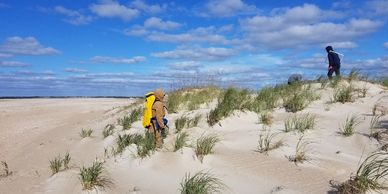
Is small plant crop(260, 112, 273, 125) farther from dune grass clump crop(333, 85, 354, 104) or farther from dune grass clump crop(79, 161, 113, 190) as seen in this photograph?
dune grass clump crop(79, 161, 113, 190)

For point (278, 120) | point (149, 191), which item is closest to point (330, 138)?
point (278, 120)

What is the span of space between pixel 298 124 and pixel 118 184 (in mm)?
3603

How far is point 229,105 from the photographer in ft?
36.4

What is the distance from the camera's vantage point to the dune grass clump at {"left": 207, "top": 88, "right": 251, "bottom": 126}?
10.6 meters

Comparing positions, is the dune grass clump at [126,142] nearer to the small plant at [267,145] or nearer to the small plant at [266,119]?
the small plant at [267,145]

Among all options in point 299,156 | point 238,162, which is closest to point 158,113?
point 238,162

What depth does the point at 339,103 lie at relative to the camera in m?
10.8

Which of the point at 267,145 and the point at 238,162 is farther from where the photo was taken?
the point at 267,145

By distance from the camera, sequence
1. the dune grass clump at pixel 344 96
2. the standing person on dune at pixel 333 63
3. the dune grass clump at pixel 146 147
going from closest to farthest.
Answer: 1. the dune grass clump at pixel 146 147
2. the dune grass clump at pixel 344 96
3. the standing person on dune at pixel 333 63

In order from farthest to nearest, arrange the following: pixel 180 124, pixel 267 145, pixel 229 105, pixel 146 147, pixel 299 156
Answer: pixel 229 105 → pixel 180 124 → pixel 146 147 → pixel 267 145 → pixel 299 156

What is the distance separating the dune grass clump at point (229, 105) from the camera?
10646 millimetres

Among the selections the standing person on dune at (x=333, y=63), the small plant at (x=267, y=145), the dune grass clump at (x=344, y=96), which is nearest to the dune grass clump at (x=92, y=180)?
the small plant at (x=267, y=145)

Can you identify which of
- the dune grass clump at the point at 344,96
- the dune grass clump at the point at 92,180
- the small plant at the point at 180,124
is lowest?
the dune grass clump at the point at 92,180

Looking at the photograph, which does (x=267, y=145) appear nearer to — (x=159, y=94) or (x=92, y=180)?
(x=159, y=94)
